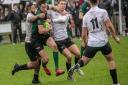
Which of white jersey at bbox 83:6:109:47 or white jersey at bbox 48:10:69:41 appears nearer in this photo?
white jersey at bbox 83:6:109:47

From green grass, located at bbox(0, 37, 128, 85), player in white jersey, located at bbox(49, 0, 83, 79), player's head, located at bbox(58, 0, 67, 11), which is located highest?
player's head, located at bbox(58, 0, 67, 11)

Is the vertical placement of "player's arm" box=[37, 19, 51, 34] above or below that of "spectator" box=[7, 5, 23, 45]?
above

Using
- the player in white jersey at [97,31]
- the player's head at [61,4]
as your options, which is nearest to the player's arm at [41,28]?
the player's head at [61,4]

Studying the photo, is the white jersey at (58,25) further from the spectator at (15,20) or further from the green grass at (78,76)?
the spectator at (15,20)

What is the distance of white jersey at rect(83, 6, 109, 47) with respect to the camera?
13.8 meters

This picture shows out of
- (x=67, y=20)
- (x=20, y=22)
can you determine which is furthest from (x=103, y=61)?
(x=20, y=22)

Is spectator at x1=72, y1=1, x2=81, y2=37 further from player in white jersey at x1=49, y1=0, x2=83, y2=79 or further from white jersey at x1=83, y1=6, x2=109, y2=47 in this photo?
white jersey at x1=83, y1=6, x2=109, y2=47

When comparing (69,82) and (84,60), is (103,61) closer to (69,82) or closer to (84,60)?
(69,82)

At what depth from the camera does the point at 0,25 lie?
3522 centimetres

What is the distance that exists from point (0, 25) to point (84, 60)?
21705mm

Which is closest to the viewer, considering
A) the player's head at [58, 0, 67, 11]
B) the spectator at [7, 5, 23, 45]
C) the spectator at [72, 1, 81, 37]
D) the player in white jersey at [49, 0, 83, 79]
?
the player's head at [58, 0, 67, 11]

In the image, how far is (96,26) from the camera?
45.4 feet

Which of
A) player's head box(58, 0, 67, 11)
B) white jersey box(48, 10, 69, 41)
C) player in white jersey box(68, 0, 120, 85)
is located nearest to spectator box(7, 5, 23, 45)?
white jersey box(48, 10, 69, 41)

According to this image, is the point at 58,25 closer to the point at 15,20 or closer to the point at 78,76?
the point at 78,76
